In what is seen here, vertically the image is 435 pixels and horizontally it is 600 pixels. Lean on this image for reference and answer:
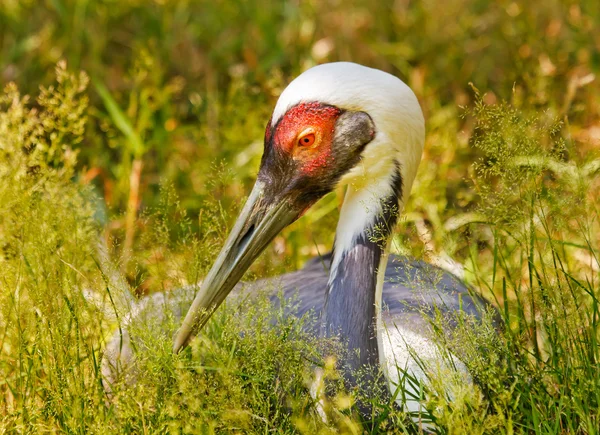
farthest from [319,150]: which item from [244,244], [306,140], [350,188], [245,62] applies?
[245,62]

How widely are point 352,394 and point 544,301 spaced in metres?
0.55

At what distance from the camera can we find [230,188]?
181 inches

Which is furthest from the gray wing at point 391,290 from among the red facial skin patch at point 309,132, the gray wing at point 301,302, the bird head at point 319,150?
the red facial skin patch at point 309,132

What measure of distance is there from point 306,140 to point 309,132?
1.1 inches

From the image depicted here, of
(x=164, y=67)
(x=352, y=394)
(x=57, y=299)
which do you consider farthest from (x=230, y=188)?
(x=352, y=394)

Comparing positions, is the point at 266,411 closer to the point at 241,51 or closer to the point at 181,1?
the point at 241,51

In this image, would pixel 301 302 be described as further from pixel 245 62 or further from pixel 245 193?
pixel 245 62

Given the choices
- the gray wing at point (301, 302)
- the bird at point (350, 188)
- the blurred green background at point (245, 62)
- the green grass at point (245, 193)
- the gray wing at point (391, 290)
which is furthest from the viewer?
the blurred green background at point (245, 62)

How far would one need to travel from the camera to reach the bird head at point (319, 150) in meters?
2.73

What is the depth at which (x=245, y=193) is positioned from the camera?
4.48m

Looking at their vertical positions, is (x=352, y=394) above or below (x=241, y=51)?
below

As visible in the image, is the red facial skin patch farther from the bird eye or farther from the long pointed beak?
the long pointed beak

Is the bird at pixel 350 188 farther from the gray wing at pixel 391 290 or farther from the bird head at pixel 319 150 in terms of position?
the gray wing at pixel 391 290

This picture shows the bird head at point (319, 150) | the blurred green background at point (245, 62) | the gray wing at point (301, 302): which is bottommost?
the gray wing at point (301, 302)
